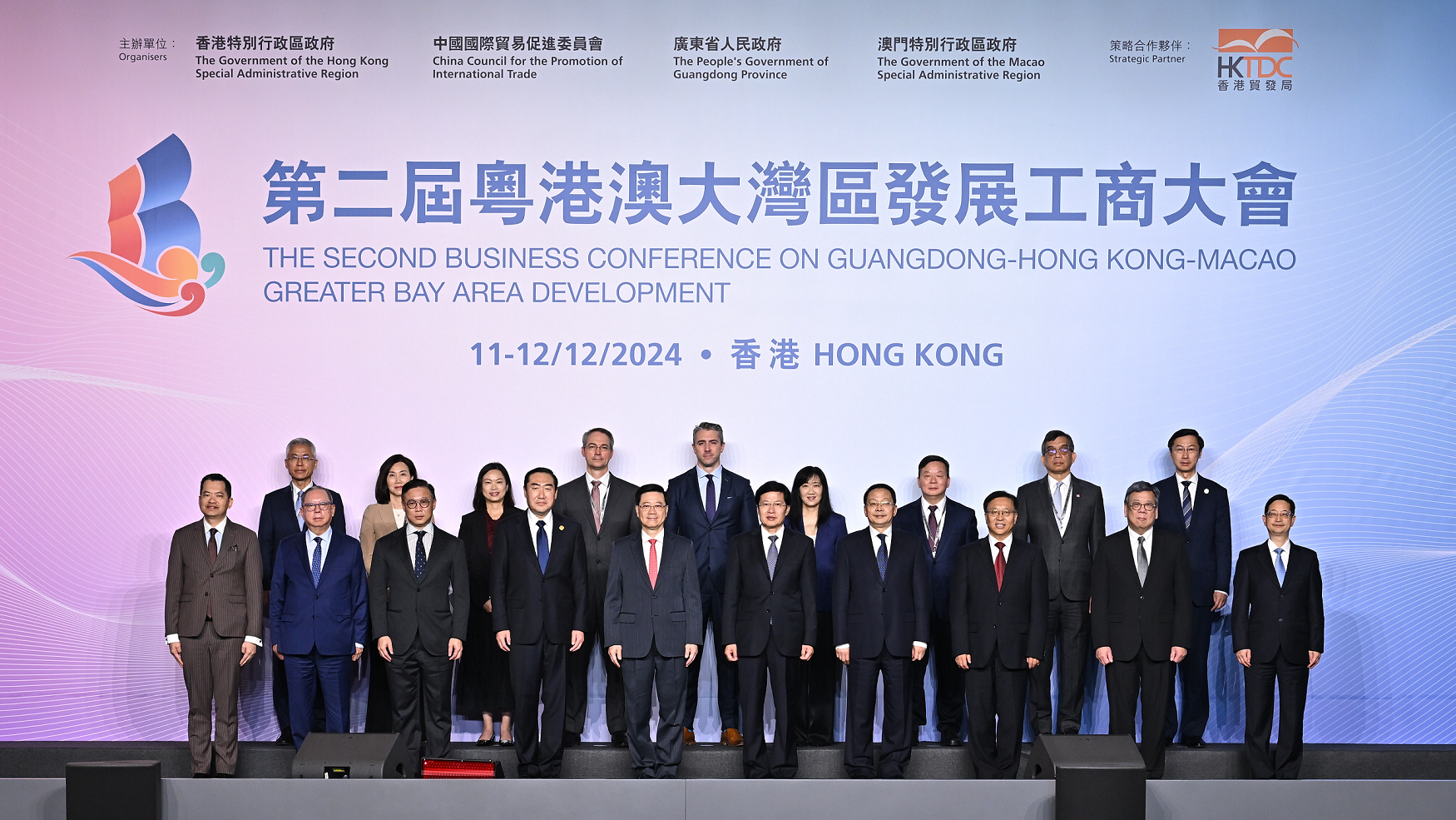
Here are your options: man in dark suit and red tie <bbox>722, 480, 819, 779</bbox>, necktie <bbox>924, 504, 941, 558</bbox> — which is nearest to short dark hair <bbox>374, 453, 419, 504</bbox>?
man in dark suit and red tie <bbox>722, 480, 819, 779</bbox>

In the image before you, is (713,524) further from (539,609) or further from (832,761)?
(832,761)

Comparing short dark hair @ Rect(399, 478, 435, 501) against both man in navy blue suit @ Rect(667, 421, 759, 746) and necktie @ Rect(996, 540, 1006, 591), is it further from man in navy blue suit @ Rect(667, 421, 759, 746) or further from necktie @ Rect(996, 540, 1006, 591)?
necktie @ Rect(996, 540, 1006, 591)

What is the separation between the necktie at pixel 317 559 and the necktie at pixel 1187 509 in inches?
155

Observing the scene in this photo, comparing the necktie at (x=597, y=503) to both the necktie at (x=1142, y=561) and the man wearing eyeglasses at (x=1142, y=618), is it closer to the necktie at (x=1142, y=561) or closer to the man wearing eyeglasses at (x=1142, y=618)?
the man wearing eyeglasses at (x=1142, y=618)

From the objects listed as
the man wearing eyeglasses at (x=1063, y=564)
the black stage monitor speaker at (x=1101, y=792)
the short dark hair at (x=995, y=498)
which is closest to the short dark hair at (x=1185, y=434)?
the man wearing eyeglasses at (x=1063, y=564)

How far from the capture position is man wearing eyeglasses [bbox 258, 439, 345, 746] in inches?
205

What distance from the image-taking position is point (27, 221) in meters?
5.67

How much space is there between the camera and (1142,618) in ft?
16.0

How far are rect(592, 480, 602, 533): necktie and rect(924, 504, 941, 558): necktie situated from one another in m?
1.52

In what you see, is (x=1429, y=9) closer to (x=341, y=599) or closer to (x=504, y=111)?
(x=504, y=111)

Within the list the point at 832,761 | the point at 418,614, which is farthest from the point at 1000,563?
the point at 418,614

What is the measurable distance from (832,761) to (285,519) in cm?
277

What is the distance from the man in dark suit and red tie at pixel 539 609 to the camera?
4.81 meters

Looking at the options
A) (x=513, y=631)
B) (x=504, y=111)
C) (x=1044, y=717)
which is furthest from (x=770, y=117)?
(x=1044, y=717)
